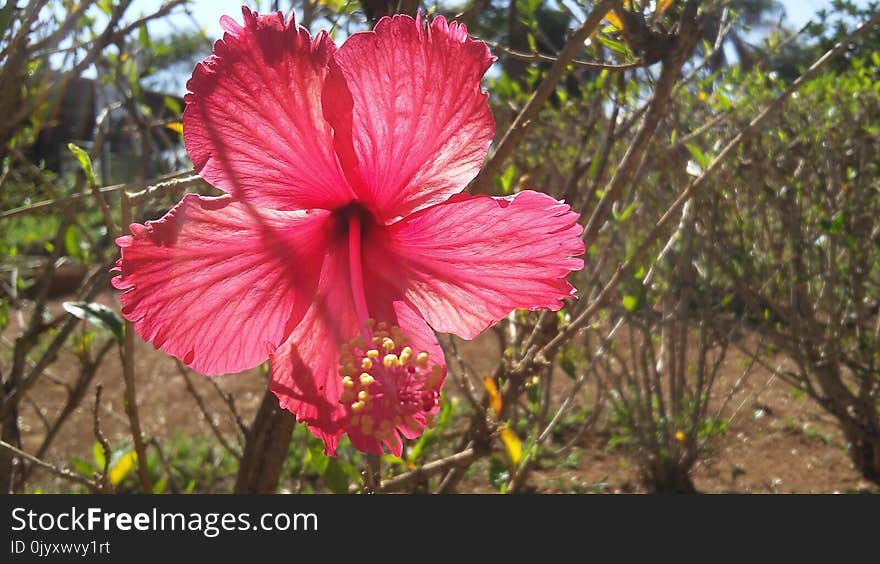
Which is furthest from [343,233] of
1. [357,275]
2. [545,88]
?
[545,88]

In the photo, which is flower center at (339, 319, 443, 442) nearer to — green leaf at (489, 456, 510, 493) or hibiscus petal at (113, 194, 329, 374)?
hibiscus petal at (113, 194, 329, 374)

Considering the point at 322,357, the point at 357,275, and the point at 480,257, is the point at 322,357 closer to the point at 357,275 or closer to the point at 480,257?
the point at 357,275

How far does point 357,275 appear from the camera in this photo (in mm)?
856

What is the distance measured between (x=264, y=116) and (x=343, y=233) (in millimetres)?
175

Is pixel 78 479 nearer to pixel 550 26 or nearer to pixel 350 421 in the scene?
pixel 350 421

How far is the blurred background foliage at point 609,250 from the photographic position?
1427mm

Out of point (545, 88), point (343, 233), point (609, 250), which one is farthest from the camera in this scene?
point (609, 250)

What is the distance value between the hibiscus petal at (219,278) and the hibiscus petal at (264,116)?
4 centimetres

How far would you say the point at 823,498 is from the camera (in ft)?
3.51

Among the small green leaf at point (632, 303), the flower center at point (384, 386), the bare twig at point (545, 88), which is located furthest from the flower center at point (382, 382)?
the small green leaf at point (632, 303)

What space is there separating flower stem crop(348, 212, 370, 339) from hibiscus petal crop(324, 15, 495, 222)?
5 centimetres

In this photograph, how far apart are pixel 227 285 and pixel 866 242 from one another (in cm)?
287

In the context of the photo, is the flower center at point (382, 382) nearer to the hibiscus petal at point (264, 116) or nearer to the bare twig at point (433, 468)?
the hibiscus petal at point (264, 116)

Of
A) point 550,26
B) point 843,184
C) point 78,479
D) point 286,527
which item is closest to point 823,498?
point 286,527
